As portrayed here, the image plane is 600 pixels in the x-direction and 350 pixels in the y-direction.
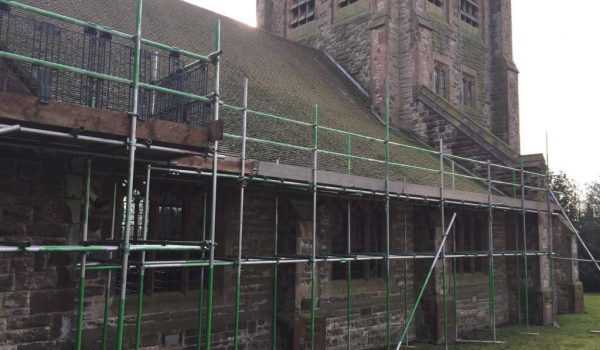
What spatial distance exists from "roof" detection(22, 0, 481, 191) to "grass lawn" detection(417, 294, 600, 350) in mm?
4205

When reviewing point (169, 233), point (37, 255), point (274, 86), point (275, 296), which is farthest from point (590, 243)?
point (37, 255)

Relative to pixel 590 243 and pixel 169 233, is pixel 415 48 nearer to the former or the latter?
pixel 169 233

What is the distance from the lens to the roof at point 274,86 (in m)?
11.6

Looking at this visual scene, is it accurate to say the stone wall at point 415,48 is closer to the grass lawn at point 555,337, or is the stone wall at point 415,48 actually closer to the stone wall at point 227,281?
the stone wall at point 227,281

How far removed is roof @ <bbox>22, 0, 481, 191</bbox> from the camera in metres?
11.6

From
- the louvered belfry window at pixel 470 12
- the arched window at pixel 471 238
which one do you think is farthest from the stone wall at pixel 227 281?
the louvered belfry window at pixel 470 12

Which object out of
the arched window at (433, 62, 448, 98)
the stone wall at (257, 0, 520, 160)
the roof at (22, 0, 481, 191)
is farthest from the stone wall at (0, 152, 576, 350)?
the arched window at (433, 62, 448, 98)

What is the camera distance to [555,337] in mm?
14320

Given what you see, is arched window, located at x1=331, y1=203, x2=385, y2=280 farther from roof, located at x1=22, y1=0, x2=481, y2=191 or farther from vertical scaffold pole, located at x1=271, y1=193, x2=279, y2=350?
vertical scaffold pole, located at x1=271, y1=193, x2=279, y2=350

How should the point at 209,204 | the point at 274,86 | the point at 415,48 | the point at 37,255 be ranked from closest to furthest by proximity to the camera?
the point at 37,255, the point at 209,204, the point at 274,86, the point at 415,48

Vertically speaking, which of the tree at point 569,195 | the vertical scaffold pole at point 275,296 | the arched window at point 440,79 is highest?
the arched window at point 440,79

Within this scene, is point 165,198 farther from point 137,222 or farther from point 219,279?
point 219,279

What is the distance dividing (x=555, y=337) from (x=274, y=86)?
33.9 ft

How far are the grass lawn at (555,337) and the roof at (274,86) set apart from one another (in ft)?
13.8
